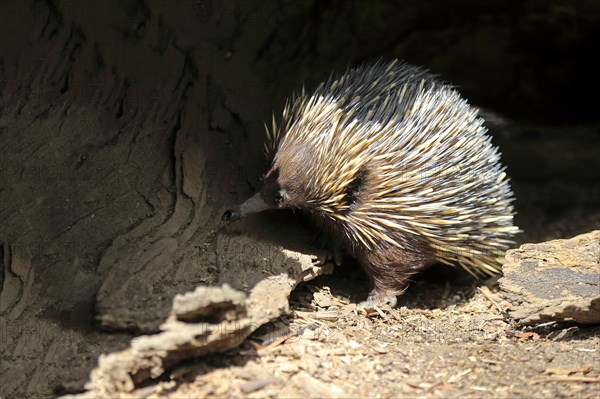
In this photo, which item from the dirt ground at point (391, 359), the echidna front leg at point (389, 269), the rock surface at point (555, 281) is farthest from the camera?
the echidna front leg at point (389, 269)

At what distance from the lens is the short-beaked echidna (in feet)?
14.6

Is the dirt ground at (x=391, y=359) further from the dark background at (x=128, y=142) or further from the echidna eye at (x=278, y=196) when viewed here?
the echidna eye at (x=278, y=196)

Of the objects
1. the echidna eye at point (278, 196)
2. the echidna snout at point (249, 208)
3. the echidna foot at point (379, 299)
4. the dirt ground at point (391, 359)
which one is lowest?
the dirt ground at point (391, 359)

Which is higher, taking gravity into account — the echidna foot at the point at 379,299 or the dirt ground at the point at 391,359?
the echidna foot at the point at 379,299

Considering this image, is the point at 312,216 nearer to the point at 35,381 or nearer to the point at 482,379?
the point at 482,379

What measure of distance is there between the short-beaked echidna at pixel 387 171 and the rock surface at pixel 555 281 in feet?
1.31

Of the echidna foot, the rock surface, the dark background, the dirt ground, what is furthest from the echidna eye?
the rock surface

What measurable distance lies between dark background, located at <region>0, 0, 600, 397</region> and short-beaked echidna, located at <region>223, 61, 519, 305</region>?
0.45 meters

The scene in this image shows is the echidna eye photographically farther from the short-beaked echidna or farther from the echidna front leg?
the echidna front leg

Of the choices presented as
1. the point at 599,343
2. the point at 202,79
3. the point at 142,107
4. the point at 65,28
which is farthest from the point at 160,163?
the point at 599,343

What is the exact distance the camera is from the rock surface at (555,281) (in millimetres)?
4043

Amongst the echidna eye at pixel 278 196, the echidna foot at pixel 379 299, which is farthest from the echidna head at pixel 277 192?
the echidna foot at pixel 379 299

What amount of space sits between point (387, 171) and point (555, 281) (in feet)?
4.32

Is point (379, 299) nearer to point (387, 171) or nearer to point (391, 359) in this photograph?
point (387, 171)
